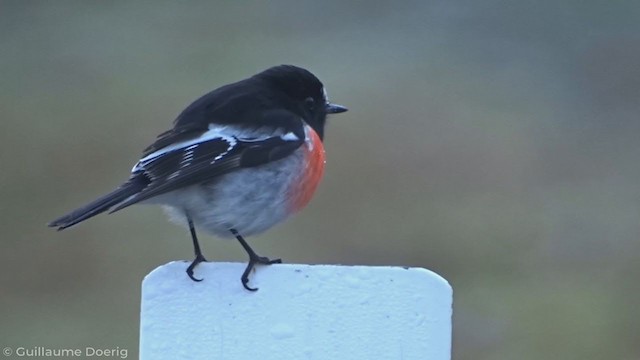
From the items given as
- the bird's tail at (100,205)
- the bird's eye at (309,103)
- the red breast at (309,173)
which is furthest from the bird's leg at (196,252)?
the bird's eye at (309,103)

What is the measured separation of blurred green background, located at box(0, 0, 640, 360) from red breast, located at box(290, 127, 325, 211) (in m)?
3.79

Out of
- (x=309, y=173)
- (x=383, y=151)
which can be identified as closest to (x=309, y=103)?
(x=309, y=173)

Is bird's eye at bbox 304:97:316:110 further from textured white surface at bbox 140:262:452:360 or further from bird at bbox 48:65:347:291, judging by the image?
textured white surface at bbox 140:262:452:360

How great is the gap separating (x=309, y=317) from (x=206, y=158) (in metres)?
1.56

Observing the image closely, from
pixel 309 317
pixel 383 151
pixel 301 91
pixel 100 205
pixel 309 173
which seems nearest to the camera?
pixel 309 317

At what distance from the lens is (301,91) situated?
5148 millimetres

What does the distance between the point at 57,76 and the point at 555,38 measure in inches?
301

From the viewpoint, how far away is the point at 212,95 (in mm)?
4703

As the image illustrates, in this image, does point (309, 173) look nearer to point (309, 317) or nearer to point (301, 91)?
point (301, 91)

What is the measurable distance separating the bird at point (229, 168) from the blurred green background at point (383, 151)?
386cm

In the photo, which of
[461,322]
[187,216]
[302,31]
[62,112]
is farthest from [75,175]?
[187,216]

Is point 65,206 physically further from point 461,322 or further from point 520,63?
point 520,63

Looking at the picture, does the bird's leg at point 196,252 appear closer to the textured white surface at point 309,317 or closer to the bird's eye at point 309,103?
the textured white surface at point 309,317

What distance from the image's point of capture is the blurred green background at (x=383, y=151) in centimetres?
1052
